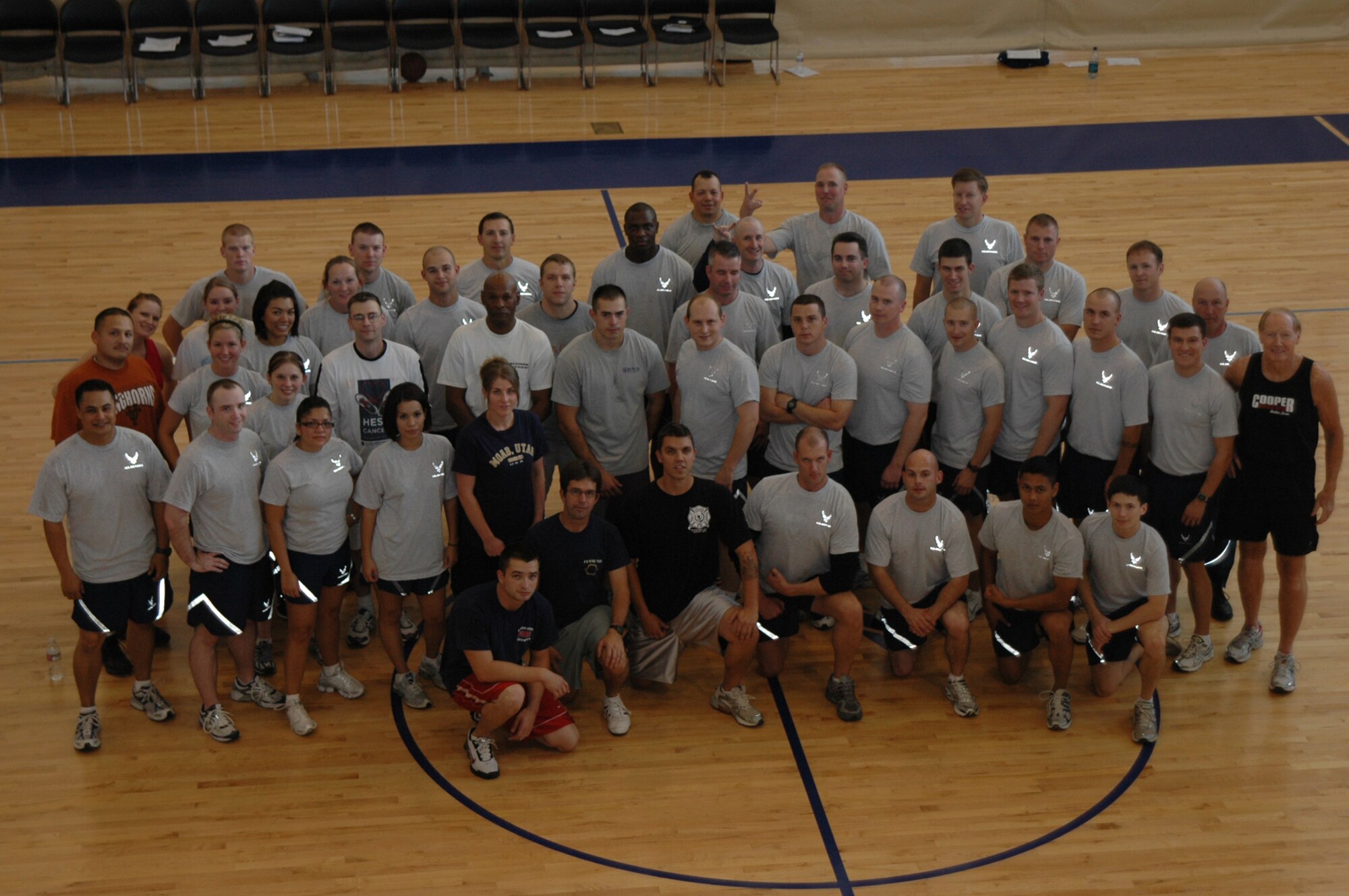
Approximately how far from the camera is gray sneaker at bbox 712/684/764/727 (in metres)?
6.52

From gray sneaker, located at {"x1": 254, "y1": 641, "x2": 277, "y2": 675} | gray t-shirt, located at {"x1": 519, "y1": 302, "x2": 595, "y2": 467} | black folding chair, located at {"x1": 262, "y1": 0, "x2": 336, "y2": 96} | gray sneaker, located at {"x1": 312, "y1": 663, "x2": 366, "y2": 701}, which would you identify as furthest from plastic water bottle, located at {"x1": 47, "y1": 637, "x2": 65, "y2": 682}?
black folding chair, located at {"x1": 262, "y1": 0, "x2": 336, "y2": 96}

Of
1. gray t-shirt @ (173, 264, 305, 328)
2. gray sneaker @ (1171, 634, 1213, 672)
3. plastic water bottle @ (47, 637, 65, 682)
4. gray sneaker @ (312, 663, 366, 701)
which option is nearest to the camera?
gray sneaker @ (312, 663, 366, 701)

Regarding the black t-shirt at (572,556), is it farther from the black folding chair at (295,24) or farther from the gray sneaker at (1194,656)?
the black folding chair at (295,24)

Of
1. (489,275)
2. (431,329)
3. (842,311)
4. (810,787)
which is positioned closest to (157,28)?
(489,275)

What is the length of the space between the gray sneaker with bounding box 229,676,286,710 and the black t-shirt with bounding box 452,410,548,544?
3.88 feet

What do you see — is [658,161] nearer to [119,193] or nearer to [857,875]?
[119,193]

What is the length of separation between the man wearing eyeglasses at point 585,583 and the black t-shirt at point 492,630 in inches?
8.6

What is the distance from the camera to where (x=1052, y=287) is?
7.83 m

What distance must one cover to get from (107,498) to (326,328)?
164 centimetres

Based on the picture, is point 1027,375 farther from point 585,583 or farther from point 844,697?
point 585,583

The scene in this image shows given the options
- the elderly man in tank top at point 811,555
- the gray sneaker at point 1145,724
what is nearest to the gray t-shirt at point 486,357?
the elderly man in tank top at point 811,555

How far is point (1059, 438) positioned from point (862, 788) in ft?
7.64

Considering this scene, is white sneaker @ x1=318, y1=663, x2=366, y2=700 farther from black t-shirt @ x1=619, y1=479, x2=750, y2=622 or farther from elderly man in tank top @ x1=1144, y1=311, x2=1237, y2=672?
elderly man in tank top @ x1=1144, y1=311, x2=1237, y2=672

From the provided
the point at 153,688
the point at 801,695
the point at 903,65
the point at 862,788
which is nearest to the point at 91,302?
the point at 153,688
